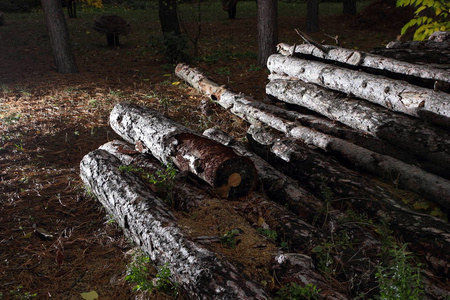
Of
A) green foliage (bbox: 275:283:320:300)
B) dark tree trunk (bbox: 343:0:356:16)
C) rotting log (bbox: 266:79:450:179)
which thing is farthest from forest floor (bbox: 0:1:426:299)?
dark tree trunk (bbox: 343:0:356:16)

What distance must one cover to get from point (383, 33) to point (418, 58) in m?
9.23

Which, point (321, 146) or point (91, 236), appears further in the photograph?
point (321, 146)

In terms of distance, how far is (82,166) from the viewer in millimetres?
4188

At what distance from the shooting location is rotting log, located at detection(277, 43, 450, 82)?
15.0ft

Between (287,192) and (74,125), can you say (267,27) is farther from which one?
(287,192)

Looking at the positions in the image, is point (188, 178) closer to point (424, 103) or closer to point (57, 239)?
point (57, 239)

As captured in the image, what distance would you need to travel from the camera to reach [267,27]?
872 cm

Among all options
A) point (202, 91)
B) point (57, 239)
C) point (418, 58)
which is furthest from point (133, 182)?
point (418, 58)

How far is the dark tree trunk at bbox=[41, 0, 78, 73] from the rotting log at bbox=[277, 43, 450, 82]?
5818mm

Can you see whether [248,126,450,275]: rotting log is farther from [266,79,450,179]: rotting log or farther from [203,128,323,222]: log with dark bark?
[266,79,450,179]: rotting log

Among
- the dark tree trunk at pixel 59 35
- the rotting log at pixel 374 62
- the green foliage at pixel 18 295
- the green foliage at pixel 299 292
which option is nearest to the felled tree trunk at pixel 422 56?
the rotting log at pixel 374 62

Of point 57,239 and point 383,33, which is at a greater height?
point 383,33

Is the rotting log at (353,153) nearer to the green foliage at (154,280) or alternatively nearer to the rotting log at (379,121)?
the rotting log at (379,121)

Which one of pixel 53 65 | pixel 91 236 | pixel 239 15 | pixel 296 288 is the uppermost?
pixel 239 15
